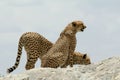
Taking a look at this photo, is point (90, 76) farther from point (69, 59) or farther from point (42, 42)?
point (42, 42)

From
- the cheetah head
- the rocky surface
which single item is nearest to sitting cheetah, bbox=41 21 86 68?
the cheetah head

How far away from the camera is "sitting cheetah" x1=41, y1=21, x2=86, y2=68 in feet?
32.2

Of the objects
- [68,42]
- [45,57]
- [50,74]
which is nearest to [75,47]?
[68,42]

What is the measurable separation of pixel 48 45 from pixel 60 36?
2.32ft

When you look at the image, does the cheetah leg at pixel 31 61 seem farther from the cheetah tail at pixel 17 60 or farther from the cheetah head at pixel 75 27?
the cheetah head at pixel 75 27

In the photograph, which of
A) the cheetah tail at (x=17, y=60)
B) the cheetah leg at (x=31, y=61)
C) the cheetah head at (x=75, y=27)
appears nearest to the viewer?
the cheetah head at (x=75, y=27)

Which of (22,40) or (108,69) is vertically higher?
(22,40)

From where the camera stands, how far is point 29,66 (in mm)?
10492

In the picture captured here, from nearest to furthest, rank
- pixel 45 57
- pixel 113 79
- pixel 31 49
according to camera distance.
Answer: pixel 113 79 → pixel 45 57 → pixel 31 49

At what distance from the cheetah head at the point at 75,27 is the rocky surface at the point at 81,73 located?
2.54 meters

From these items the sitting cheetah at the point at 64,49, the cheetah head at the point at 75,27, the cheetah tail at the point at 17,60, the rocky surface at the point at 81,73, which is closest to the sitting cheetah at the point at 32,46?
the cheetah tail at the point at 17,60

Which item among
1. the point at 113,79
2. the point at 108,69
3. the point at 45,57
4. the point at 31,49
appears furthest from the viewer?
the point at 31,49

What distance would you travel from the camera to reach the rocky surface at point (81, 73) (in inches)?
275

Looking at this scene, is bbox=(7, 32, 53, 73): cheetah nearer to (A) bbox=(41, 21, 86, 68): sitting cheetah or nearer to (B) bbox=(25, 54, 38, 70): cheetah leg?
(B) bbox=(25, 54, 38, 70): cheetah leg
